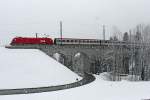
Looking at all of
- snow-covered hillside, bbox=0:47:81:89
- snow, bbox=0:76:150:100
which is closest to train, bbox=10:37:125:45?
snow-covered hillside, bbox=0:47:81:89

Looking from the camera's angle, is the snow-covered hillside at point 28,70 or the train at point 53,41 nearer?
the snow-covered hillside at point 28,70

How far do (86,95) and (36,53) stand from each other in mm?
25355

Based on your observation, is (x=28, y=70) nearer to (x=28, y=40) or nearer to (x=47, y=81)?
(x=47, y=81)

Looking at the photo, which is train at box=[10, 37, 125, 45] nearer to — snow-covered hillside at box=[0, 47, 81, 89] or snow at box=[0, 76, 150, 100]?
snow-covered hillside at box=[0, 47, 81, 89]

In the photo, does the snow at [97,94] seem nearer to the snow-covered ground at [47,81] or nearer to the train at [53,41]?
the snow-covered ground at [47,81]

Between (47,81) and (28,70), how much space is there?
15.8 ft

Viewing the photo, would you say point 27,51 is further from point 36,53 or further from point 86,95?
point 86,95

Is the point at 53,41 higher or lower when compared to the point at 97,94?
higher

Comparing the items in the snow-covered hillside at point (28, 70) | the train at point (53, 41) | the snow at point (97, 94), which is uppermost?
the train at point (53, 41)

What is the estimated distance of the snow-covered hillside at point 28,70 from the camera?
44.9 metres

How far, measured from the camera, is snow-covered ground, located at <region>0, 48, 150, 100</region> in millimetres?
34969

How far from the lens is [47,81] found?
153 feet

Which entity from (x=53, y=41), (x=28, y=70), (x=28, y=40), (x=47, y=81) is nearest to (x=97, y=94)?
(x=47, y=81)

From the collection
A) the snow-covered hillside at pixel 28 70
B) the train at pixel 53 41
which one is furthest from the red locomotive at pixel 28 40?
the snow-covered hillside at pixel 28 70
